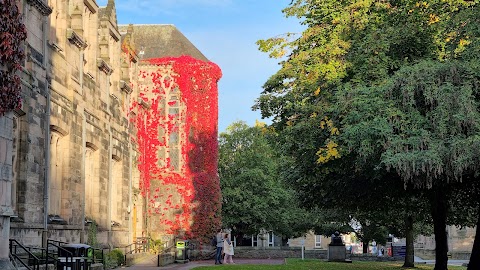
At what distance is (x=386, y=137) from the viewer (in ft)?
51.5

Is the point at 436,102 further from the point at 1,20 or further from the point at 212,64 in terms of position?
the point at 212,64

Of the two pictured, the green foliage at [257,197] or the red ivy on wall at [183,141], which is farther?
the green foliage at [257,197]

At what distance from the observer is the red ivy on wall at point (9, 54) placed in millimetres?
12555

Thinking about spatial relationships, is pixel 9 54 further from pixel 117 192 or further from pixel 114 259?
pixel 117 192

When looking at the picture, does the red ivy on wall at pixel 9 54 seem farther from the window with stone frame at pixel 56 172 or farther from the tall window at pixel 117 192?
the tall window at pixel 117 192

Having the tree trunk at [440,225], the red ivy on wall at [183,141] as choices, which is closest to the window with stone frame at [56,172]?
the tree trunk at [440,225]

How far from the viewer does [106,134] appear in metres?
Answer: 27.2

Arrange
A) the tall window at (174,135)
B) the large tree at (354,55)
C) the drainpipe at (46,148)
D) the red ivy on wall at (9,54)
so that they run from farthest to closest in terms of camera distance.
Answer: the tall window at (174,135), the drainpipe at (46,148), the large tree at (354,55), the red ivy on wall at (9,54)

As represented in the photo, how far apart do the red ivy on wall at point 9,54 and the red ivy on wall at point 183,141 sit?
78.2 feet

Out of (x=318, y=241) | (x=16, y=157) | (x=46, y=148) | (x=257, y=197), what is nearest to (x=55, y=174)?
(x=46, y=148)

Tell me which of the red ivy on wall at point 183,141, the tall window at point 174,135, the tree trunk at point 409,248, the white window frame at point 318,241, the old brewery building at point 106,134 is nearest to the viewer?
the old brewery building at point 106,134

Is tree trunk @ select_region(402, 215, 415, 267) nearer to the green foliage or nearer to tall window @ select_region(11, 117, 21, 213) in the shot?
the green foliage

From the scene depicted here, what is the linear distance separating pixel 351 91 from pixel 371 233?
32.4m

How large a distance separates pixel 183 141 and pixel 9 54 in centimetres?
2628
